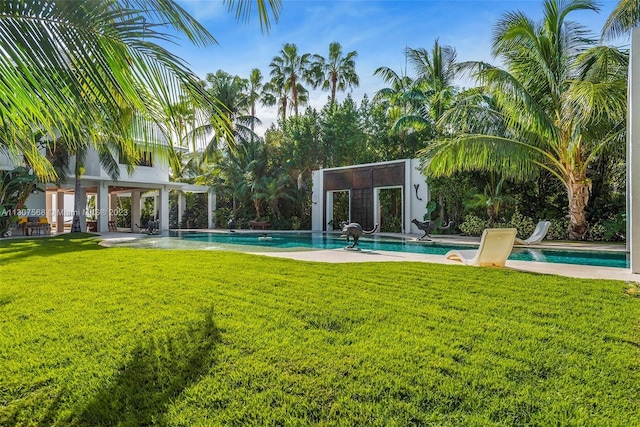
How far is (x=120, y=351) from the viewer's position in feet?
11.3

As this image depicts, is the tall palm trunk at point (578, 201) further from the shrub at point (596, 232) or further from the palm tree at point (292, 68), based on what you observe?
the palm tree at point (292, 68)

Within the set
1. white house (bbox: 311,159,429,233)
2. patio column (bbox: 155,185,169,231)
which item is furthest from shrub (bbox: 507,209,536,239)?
patio column (bbox: 155,185,169,231)

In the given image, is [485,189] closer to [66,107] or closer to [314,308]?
[314,308]

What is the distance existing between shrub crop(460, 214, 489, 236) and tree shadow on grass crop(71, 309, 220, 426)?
672 inches

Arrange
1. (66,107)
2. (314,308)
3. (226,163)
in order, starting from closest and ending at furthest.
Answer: (66,107) < (314,308) < (226,163)

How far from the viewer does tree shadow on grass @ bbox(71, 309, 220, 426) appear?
8.18 feet

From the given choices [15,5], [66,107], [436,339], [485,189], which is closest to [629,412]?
[436,339]

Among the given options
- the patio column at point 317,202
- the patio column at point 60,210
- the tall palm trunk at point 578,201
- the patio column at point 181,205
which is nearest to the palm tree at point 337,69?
the patio column at point 317,202

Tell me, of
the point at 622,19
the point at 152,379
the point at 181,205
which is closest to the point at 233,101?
the point at 181,205

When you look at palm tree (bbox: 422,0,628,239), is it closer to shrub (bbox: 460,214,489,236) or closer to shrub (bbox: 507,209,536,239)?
shrub (bbox: 507,209,536,239)

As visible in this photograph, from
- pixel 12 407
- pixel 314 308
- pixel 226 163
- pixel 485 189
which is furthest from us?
pixel 226 163

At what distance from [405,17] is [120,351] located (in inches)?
539

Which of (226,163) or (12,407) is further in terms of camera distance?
(226,163)

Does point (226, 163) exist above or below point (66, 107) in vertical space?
above
